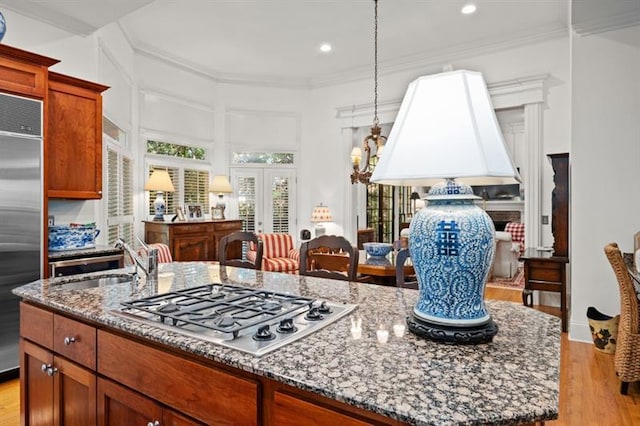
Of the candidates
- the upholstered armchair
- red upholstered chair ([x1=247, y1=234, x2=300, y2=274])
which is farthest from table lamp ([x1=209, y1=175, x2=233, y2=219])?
the upholstered armchair

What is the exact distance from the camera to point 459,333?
3.54ft

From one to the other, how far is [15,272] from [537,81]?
19.7 feet

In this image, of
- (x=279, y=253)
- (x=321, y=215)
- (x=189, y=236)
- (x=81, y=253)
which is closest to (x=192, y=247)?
(x=189, y=236)

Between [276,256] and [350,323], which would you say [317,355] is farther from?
[276,256]

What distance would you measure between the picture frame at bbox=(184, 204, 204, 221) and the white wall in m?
4.92

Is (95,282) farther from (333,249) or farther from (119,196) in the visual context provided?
(119,196)

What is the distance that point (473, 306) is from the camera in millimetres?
1093

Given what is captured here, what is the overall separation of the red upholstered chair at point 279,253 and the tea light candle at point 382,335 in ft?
14.5

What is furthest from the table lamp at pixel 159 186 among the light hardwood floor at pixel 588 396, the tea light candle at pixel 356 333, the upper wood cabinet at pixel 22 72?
the tea light candle at pixel 356 333

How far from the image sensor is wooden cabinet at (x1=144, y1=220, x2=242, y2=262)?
5277 millimetres

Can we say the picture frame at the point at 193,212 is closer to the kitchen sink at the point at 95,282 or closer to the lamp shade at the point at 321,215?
the lamp shade at the point at 321,215

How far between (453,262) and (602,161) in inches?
135

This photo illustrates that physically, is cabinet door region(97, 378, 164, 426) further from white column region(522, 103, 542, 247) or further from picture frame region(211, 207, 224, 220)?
white column region(522, 103, 542, 247)

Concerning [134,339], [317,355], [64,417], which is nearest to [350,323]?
[317,355]
